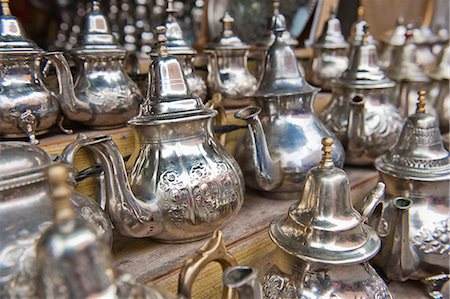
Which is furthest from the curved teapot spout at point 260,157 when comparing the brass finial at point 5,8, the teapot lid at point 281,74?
the brass finial at point 5,8

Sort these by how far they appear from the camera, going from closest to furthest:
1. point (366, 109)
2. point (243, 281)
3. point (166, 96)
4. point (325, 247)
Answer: point (243, 281)
point (325, 247)
point (166, 96)
point (366, 109)

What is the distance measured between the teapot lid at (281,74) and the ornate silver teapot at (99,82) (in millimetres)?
307

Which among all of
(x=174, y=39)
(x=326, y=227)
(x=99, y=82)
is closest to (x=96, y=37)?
(x=99, y=82)

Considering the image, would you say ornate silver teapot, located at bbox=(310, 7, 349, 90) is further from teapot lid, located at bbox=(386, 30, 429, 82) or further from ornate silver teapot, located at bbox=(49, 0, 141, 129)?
ornate silver teapot, located at bbox=(49, 0, 141, 129)

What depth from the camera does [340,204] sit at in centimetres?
58

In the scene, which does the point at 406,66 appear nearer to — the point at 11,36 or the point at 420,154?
the point at 420,154

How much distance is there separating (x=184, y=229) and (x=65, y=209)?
0.38 m

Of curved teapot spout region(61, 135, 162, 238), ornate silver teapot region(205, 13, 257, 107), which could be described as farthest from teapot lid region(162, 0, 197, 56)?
curved teapot spout region(61, 135, 162, 238)

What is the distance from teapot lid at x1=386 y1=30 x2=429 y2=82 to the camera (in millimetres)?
1353

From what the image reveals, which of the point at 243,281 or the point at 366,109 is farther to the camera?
the point at 366,109

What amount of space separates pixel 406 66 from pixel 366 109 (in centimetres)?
42

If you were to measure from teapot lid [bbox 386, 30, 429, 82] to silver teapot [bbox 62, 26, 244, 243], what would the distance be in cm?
94

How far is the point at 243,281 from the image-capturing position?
440mm

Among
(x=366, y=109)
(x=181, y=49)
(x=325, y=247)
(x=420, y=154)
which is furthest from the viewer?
(x=366, y=109)
